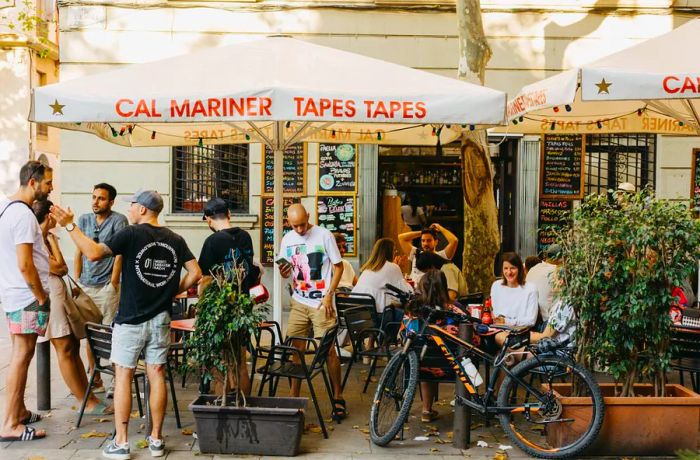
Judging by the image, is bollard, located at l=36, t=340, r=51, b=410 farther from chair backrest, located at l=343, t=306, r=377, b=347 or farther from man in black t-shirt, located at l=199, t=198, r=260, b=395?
chair backrest, located at l=343, t=306, r=377, b=347

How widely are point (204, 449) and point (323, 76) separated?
292cm

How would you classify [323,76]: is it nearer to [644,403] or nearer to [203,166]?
[644,403]

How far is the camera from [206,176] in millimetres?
13172

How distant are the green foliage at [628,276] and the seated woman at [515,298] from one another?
1.14 m

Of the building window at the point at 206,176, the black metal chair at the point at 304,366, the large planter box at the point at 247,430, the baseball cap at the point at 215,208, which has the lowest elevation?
the large planter box at the point at 247,430

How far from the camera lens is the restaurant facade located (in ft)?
42.2

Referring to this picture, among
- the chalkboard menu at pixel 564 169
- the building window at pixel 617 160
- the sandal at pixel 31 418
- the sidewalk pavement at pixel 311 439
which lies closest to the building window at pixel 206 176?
the chalkboard menu at pixel 564 169

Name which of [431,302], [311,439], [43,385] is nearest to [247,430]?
[311,439]

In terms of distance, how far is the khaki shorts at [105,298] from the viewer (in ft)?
24.2

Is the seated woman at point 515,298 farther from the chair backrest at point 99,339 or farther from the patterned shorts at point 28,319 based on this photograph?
the patterned shorts at point 28,319

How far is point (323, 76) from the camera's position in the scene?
6.41m

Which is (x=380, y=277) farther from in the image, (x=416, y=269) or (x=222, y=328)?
(x=222, y=328)

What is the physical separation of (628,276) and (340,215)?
7.45 m

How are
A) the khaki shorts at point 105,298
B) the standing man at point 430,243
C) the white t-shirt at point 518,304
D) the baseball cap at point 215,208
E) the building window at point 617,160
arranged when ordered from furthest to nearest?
the building window at point 617,160
the standing man at point 430,243
the khaki shorts at point 105,298
the white t-shirt at point 518,304
the baseball cap at point 215,208
